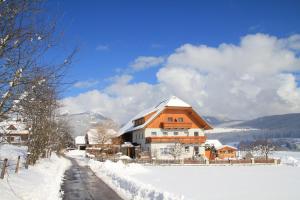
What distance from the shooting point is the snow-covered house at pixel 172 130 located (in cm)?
6072

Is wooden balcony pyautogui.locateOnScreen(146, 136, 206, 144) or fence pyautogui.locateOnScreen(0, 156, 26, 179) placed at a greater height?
wooden balcony pyautogui.locateOnScreen(146, 136, 206, 144)

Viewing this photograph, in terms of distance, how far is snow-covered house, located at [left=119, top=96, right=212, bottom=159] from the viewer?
2391 inches

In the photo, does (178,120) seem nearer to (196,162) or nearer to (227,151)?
(196,162)

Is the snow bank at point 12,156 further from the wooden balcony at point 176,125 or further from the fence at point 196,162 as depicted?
the wooden balcony at point 176,125

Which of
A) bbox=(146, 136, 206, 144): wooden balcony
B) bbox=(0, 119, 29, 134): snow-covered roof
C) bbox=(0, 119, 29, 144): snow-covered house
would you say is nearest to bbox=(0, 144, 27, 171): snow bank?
bbox=(0, 119, 29, 144): snow-covered house

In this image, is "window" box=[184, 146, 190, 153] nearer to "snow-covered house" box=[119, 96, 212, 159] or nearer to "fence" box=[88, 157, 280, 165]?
"snow-covered house" box=[119, 96, 212, 159]

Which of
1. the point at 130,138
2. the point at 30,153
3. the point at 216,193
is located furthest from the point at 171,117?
the point at 216,193

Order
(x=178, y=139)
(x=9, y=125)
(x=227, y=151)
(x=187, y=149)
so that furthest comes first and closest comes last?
(x=227, y=151), (x=187, y=149), (x=178, y=139), (x=9, y=125)

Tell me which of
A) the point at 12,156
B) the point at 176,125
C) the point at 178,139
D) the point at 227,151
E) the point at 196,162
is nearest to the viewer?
the point at 12,156

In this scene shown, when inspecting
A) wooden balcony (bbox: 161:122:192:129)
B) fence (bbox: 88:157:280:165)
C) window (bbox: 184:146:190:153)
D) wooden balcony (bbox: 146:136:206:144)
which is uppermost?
wooden balcony (bbox: 161:122:192:129)

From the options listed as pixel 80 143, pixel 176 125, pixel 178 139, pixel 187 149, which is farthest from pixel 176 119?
pixel 80 143

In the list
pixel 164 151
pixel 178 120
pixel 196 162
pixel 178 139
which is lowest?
pixel 196 162

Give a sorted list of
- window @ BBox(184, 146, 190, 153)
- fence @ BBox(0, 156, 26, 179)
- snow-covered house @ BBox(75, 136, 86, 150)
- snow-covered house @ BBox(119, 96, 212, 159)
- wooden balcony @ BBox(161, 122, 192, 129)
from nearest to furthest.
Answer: fence @ BBox(0, 156, 26, 179), snow-covered house @ BBox(119, 96, 212, 159), wooden balcony @ BBox(161, 122, 192, 129), window @ BBox(184, 146, 190, 153), snow-covered house @ BBox(75, 136, 86, 150)

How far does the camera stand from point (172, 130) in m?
63.1
